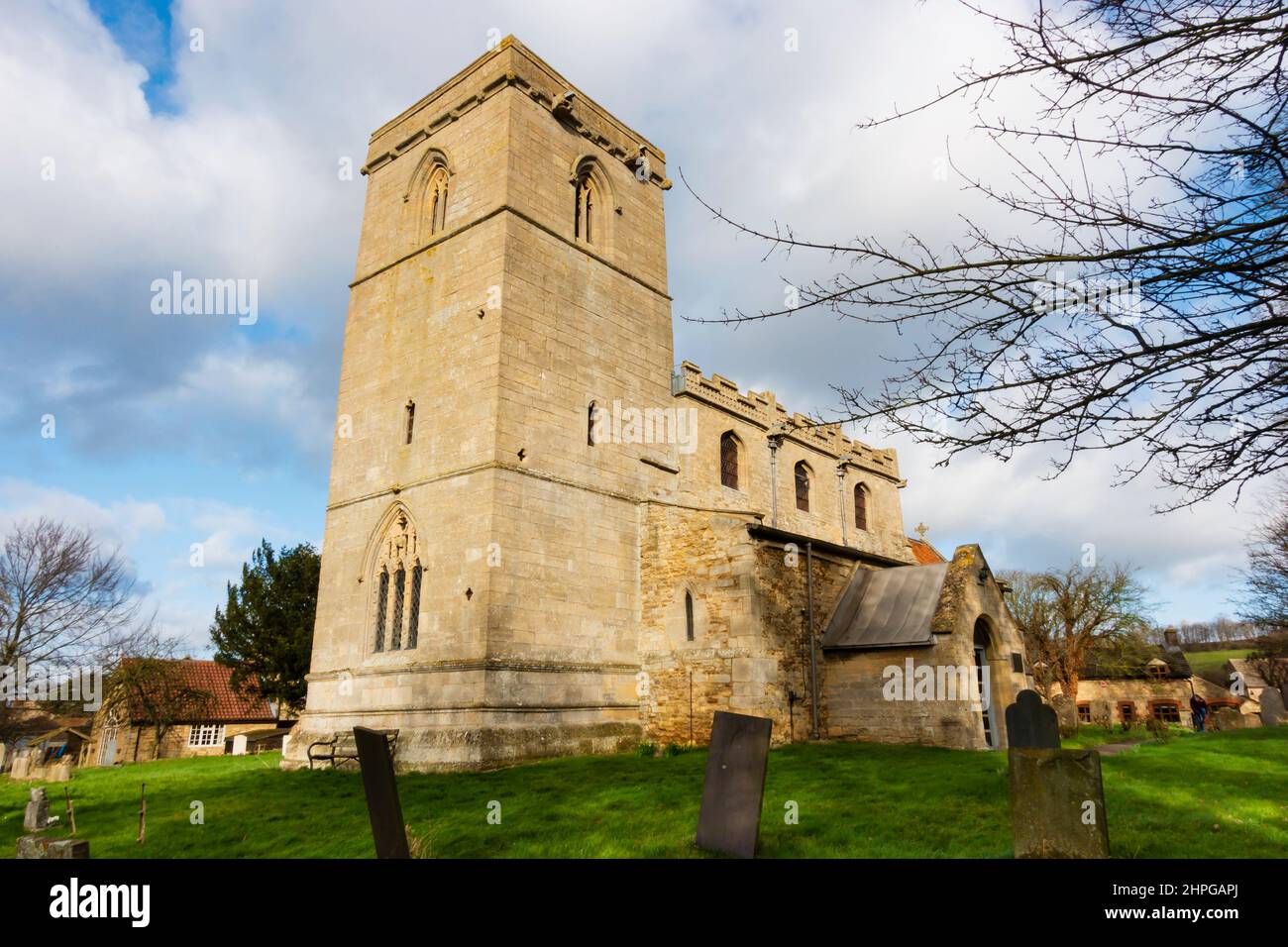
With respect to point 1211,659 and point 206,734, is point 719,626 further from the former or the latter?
point 1211,659

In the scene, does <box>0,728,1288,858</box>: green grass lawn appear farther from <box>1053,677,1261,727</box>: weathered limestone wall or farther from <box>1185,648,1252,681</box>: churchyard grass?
<box>1185,648,1252,681</box>: churchyard grass

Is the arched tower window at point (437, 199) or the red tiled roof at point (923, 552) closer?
the arched tower window at point (437, 199)

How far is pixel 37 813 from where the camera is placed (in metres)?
11.4

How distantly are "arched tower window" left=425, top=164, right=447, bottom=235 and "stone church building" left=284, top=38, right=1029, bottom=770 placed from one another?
0.08m

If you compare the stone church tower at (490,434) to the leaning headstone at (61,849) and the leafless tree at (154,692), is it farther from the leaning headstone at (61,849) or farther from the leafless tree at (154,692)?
the leafless tree at (154,692)

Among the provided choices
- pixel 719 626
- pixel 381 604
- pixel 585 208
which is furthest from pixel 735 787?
pixel 585 208

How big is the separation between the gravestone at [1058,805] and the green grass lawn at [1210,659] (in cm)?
5687

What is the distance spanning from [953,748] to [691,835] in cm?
883

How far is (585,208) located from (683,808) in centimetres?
1596

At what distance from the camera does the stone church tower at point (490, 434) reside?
50.9 feet

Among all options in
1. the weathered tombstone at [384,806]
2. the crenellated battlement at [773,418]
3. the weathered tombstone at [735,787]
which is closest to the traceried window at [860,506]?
the crenellated battlement at [773,418]

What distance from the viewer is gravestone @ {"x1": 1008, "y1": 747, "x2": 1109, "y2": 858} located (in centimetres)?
634

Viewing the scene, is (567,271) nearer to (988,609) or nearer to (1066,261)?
(988,609)
